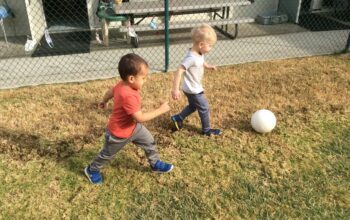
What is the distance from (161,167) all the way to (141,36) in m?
4.33

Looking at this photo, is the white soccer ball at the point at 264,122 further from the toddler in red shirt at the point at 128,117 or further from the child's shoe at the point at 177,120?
the toddler in red shirt at the point at 128,117

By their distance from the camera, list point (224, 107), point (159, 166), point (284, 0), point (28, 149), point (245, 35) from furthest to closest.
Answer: point (284, 0)
point (245, 35)
point (224, 107)
point (28, 149)
point (159, 166)

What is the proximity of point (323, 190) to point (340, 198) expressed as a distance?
0.48 feet

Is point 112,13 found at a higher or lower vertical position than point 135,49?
higher

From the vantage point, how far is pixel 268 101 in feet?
14.7

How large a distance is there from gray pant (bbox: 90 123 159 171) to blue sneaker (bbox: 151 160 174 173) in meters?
0.06

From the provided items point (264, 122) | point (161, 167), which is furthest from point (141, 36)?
point (161, 167)

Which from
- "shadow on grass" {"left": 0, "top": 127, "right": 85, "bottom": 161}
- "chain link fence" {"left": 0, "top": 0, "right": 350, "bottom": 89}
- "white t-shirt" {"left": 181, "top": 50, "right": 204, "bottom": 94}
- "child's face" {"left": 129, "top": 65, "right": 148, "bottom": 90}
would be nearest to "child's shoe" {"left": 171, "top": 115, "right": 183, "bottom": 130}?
"white t-shirt" {"left": 181, "top": 50, "right": 204, "bottom": 94}

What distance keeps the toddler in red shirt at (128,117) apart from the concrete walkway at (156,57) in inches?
96.5

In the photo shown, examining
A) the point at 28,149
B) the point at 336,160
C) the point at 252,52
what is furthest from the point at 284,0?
the point at 28,149

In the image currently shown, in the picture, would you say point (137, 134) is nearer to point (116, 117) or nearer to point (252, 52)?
point (116, 117)

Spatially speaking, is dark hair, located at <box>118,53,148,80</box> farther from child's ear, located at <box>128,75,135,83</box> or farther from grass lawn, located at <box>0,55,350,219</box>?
grass lawn, located at <box>0,55,350,219</box>

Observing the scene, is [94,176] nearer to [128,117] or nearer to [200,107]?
[128,117]

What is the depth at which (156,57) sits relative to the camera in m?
5.96
